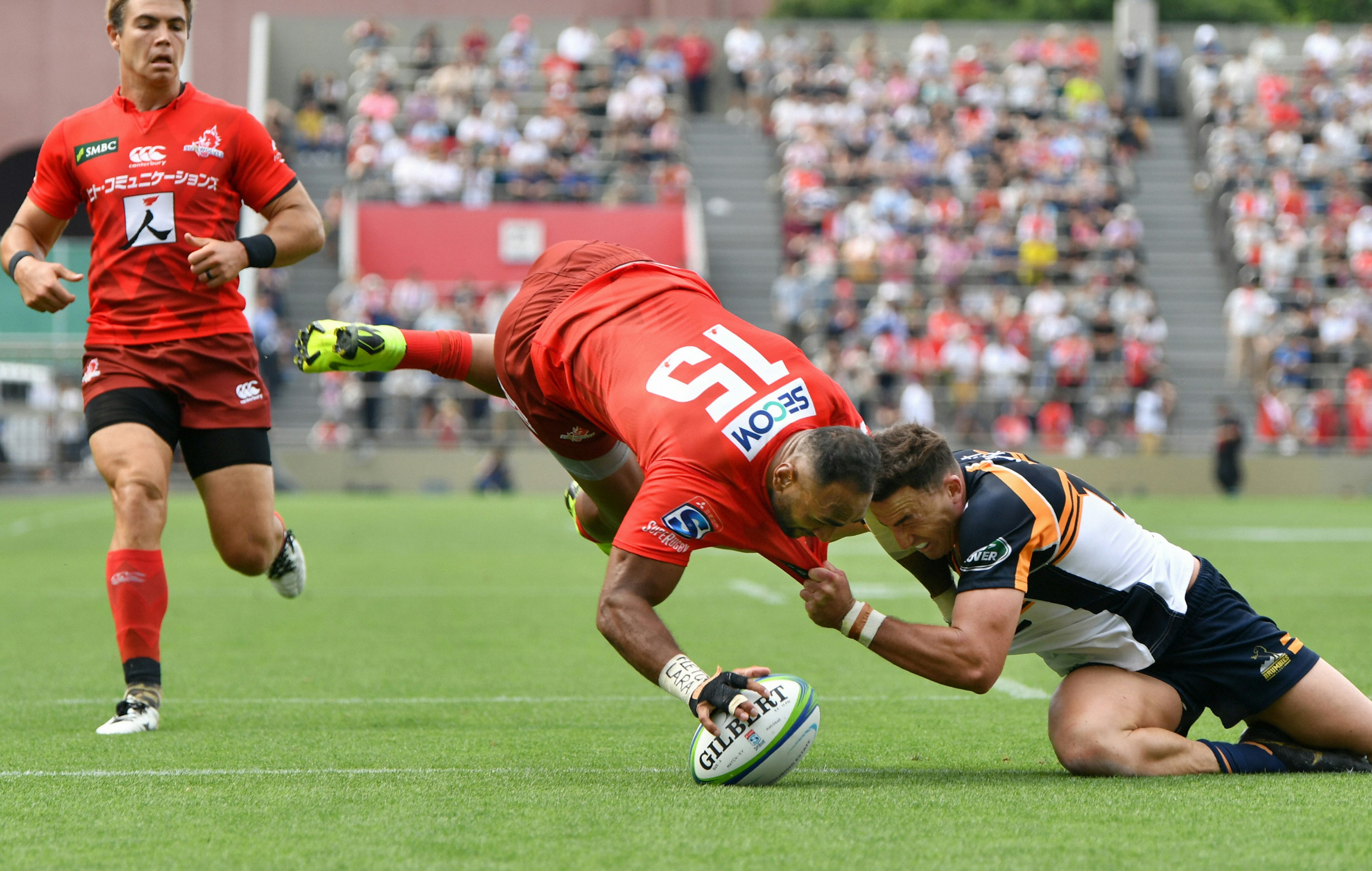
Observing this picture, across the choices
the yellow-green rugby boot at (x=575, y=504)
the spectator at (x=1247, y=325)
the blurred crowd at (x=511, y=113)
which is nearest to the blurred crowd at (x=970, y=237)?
the spectator at (x=1247, y=325)

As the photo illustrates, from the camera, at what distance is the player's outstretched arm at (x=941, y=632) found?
4.15 m

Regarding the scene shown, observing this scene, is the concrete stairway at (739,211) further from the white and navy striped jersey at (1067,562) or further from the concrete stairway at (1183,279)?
the white and navy striped jersey at (1067,562)

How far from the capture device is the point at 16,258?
18.7ft

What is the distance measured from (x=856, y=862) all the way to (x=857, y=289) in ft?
79.1

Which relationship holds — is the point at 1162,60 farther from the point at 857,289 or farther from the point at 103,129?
the point at 103,129

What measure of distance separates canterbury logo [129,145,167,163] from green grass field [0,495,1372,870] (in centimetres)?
208

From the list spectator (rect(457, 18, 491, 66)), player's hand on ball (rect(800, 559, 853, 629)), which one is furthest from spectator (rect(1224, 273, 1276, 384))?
player's hand on ball (rect(800, 559, 853, 629))

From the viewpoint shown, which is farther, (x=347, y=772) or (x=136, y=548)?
(x=136, y=548)

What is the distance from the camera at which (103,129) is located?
5758mm

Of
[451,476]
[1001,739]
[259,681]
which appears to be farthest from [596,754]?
[451,476]

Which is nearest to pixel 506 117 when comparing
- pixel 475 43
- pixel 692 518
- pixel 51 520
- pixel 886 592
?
pixel 475 43

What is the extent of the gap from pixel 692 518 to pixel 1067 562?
1112 mm

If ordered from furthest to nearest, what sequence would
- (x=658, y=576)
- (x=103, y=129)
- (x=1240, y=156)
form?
1. (x=1240, y=156)
2. (x=103, y=129)
3. (x=658, y=576)

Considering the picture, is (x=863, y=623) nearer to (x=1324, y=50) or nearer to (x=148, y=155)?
(x=148, y=155)
